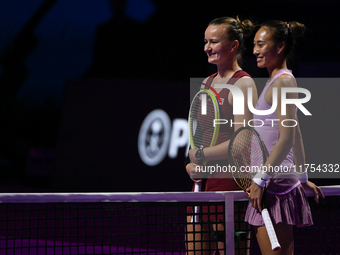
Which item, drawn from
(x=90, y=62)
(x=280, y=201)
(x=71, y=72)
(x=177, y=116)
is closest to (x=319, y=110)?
(x=177, y=116)

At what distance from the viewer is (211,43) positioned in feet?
5.87

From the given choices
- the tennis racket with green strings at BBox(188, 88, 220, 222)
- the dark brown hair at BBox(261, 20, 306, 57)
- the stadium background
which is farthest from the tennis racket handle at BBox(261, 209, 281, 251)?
the stadium background

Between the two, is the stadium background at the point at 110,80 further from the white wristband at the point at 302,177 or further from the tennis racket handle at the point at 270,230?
the tennis racket handle at the point at 270,230

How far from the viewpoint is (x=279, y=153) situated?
1.45 meters

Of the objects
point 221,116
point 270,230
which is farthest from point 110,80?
point 270,230

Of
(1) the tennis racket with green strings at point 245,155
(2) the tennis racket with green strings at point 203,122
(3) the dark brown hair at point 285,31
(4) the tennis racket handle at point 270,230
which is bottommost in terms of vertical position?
(4) the tennis racket handle at point 270,230

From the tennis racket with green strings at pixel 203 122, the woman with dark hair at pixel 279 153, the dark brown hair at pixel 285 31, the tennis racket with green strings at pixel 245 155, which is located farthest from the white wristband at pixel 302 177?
the dark brown hair at pixel 285 31

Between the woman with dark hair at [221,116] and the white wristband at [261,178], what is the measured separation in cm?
20

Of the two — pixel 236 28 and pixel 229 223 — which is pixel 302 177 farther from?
pixel 236 28

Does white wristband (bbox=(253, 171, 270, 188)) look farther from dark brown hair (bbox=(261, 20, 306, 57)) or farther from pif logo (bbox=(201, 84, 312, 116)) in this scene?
dark brown hair (bbox=(261, 20, 306, 57))

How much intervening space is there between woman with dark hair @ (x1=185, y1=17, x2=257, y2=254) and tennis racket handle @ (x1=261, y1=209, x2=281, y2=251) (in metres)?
0.24

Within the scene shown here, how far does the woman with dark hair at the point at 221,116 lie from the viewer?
5.43ft

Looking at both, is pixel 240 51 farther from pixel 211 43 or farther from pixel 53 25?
pixel 53 25

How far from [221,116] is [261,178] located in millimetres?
336
